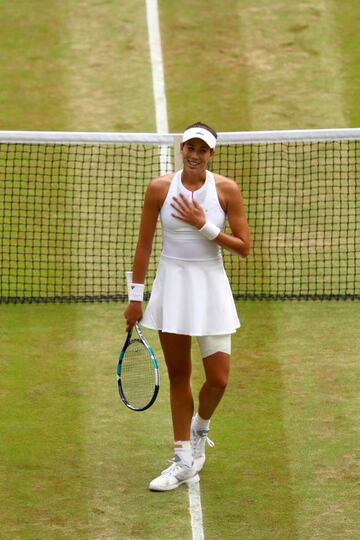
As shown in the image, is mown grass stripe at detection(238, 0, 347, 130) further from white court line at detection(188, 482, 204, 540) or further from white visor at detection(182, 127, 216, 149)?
white court line at detection(188, 482, 204, 540)

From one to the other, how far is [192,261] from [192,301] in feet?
0.91

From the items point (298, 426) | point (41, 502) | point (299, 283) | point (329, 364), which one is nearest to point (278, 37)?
point (299, 283)

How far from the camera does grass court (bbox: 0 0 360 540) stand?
9.32 metres

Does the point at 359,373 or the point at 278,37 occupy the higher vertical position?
the point at 278,37

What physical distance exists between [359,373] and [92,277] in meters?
3.13

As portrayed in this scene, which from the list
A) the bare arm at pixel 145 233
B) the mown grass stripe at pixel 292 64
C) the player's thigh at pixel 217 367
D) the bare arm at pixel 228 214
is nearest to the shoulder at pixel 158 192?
the bare arm at pixel 145 233

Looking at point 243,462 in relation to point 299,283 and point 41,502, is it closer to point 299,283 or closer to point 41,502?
point 41,502

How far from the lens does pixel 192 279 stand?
9.37 m

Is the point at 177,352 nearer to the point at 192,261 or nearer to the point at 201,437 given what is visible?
the point at 192,261

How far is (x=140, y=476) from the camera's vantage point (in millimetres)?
9797

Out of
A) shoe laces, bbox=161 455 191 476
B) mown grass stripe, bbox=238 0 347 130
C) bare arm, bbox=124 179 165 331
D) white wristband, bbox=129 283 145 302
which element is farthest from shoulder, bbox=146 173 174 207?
mown grass stripe, bbox=238 0 347 130

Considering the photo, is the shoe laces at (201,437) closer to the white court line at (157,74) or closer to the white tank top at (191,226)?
the white tank top at (191,226)

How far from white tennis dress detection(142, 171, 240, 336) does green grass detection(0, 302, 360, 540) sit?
3.92 feet

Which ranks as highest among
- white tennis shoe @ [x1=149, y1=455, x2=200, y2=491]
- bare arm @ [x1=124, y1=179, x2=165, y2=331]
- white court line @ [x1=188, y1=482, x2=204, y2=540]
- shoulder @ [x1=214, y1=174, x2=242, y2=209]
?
shoulder @ [x1=214, y1=174, x2=242, y2=209]
